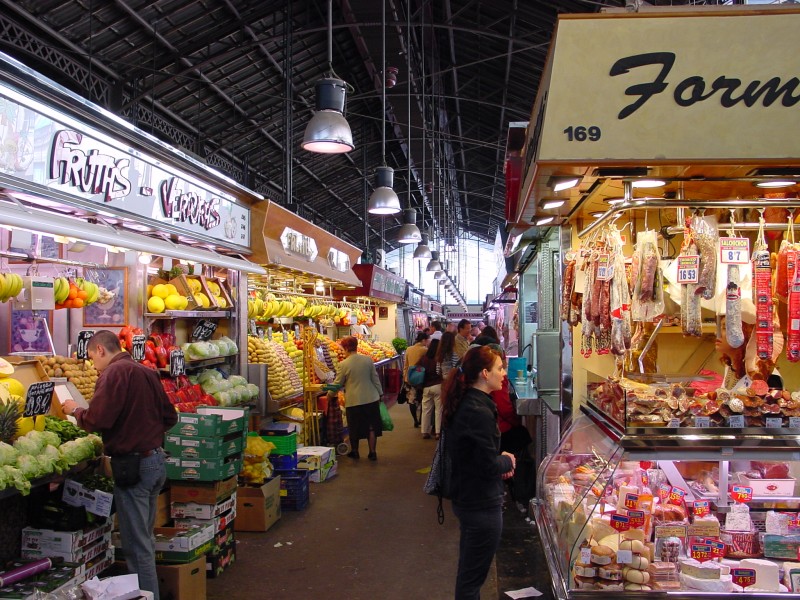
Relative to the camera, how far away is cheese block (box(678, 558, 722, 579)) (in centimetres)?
281

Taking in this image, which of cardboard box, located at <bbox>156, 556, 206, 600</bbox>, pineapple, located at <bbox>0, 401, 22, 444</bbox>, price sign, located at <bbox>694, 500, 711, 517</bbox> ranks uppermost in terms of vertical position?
pineapple, located at <bbox>0, 401, 22, 444</bbox>

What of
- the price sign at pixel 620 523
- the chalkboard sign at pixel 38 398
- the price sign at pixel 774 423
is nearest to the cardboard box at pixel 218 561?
the chalkboard sign at pixel 38 398

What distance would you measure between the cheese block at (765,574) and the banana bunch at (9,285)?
4.22 metres

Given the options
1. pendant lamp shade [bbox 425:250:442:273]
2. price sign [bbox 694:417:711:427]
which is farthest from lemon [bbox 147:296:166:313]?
pendant lamp shade [bbox 425:250:442:273]

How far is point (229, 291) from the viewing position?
6.92 m

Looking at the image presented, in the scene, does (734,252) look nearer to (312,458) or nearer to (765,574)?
(765,574)

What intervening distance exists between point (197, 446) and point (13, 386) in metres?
1.32

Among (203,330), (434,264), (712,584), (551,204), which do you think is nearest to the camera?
(712,584)

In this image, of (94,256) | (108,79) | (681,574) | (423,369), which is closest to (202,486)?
(94,256)

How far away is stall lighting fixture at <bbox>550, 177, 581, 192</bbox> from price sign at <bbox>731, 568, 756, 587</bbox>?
1.88 metres

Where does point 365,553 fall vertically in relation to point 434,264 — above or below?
below

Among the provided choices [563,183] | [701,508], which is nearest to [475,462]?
[701,508]

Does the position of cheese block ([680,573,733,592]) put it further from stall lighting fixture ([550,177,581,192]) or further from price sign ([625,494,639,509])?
stall lighting fixture ([550,177,581,192])

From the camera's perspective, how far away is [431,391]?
9859 mm
